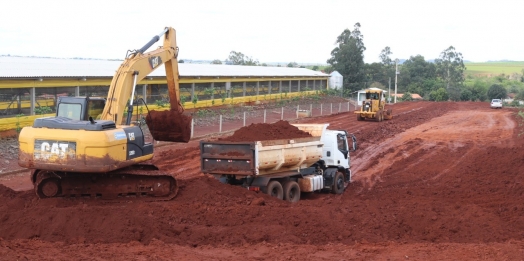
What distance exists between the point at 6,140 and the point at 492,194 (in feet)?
65.2

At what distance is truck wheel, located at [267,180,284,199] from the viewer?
1597 centimetres

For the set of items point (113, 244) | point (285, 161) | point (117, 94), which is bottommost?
point (113, 244)

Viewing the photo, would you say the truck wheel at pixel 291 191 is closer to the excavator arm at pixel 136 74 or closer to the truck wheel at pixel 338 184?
the truck wheel at pixel 338 184

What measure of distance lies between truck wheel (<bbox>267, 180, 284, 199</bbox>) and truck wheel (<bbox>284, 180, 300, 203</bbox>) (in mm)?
205

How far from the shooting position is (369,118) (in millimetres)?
48562

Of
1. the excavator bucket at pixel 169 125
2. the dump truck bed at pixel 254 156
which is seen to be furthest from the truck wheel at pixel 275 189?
the excavator bucket at pixel 169 125

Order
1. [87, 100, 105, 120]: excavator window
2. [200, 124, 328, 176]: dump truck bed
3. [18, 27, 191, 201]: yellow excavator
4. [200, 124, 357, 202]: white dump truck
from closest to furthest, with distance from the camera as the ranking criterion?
1. [18, 27, 191, 201]: yellow excavator
2. [87, 100, 105, 120]: excavator window
3. [200, 124, 328, 176]: dump truck bed
4. [200, 124, 357, 202]: white dump truck

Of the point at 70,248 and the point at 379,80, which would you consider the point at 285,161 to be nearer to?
the point at 70,248

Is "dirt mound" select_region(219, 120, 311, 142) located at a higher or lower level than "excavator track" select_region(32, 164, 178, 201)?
higher

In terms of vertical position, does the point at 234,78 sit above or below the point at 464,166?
above

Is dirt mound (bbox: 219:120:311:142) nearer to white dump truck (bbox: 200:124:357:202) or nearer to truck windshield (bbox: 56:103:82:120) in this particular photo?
white dump truck (bbox: 200:124:357:202)

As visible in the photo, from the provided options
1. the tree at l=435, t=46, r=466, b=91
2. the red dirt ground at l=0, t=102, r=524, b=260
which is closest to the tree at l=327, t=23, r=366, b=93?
the tree at l=435, t=46, r=466, b=91

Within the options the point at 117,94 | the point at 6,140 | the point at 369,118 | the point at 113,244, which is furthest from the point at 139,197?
the point at 369,118

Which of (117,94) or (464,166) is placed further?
(464,166)
